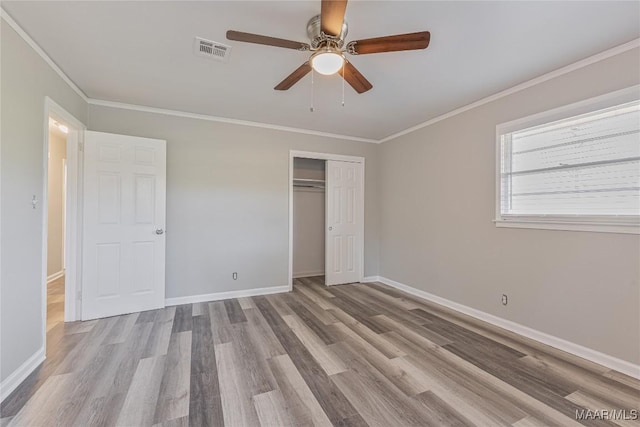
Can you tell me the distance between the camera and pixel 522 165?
2834mm

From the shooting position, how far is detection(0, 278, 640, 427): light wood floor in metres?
1.65

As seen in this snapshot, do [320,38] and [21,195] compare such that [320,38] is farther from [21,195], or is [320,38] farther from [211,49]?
[21,195]

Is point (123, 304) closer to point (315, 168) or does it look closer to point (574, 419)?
point (315, 168)

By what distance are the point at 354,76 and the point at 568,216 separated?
89.1 inches

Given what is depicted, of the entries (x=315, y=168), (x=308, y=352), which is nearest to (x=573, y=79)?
(x=308, y=352)

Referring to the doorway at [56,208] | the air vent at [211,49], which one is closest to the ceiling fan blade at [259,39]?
the air vent at [211,49]

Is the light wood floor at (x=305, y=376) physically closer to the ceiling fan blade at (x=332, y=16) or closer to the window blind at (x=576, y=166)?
the window blind at (x=576, y=166)

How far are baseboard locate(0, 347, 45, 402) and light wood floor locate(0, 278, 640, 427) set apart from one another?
56 mm

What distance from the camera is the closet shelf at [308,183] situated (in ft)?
16.7

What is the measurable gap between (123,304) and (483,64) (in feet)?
14.8

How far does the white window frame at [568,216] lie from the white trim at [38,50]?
422 cm

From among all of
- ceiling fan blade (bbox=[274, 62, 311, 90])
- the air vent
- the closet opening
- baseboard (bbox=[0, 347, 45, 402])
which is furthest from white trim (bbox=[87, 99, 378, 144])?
baseboard (bbox=[0, 347, 45, 402])

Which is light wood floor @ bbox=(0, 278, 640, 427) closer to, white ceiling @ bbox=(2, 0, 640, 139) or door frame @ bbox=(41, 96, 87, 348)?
door frame @ bbox=(41, 96, 87, 348)

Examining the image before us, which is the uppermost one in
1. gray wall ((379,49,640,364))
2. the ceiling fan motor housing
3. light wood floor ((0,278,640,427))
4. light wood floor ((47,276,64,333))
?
the ceiling fan motor housing
